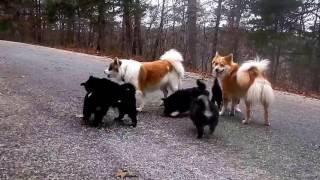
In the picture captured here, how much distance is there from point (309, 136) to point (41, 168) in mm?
4648

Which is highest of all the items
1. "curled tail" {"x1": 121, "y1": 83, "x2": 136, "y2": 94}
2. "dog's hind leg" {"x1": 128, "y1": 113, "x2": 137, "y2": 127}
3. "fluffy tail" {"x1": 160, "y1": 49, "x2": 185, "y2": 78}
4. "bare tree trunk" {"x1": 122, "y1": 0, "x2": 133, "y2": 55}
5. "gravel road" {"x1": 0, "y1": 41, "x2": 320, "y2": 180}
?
"bare tree trunk" {"x1": 122, "y1": 0, "x2": 133, "y2": 55}

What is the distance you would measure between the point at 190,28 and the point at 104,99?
14278mm

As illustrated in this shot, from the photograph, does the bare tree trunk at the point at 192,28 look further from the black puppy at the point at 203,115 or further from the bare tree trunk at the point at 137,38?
the black puppy at the point at 203,115

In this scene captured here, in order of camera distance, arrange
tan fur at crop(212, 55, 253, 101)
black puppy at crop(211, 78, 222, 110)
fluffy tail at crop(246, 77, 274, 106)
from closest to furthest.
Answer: fluffy tail at crop(246, 77, 274, 106), tan fur at crop(212, 55, 253, 101), black puppy at crop(211, 78, 222, 110)

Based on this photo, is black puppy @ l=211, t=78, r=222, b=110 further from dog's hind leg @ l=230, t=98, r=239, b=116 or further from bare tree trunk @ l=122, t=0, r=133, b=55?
bare tree trunk @ l=122, t=0, r=133, b=55

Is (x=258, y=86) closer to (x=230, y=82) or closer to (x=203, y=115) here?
(x=230, y=82)

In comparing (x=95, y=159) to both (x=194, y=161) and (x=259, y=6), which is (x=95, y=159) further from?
(x=259, y=6)

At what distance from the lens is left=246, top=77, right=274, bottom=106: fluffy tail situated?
6844mm

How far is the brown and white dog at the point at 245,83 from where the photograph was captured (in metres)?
6.88

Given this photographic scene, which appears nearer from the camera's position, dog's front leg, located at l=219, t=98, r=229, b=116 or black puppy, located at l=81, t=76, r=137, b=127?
black puppy, located at l=81, t=76, r=137, b=127

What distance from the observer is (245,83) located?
705 centimetres

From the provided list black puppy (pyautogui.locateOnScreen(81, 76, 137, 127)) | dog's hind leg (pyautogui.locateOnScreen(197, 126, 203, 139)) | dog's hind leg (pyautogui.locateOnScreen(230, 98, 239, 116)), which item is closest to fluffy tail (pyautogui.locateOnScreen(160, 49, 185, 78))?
dog's hind leg (pyautogui.locateOnScreen(230, 98, 239, 116))

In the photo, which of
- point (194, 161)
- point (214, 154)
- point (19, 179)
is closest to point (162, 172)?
point (194, 161)

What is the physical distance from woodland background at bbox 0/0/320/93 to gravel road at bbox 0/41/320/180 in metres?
10.6
